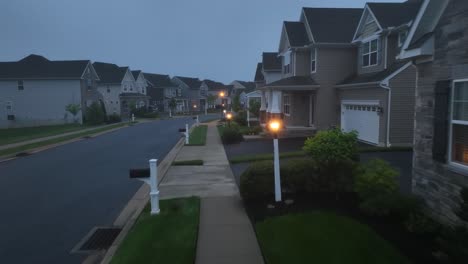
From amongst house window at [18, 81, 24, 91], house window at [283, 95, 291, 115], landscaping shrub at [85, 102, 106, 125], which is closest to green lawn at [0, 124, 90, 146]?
landscaping shrub at [85, 102, 106, 125]

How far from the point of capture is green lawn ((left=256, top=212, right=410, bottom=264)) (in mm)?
5668

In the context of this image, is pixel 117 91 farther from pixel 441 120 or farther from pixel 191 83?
pixel 441 120

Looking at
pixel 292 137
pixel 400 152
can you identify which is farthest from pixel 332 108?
pixel 400 152

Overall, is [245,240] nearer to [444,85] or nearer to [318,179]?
[318,179]

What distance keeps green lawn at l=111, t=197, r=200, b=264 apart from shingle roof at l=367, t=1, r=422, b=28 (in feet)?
54.3

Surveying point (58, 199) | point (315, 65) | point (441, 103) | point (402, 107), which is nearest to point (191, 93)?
point (315, 65)

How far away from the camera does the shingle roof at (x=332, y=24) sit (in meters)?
24.1

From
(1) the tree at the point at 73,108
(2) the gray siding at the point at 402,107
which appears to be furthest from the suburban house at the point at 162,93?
(2) the gray siding at the point at 402,107

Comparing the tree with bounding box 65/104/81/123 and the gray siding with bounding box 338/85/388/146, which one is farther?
the tree with bounding box 65/104/81/123

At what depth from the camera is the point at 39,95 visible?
150 feet

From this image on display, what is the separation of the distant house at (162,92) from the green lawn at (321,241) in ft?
227

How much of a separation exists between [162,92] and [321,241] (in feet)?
245

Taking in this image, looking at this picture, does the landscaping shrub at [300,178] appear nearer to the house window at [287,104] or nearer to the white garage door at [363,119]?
the white garage door at [363,119]

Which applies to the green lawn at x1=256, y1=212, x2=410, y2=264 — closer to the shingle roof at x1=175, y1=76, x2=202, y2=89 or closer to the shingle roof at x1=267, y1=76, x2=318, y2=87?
the shingle roof at x1=267, y1=76, x2=318, y2=87
